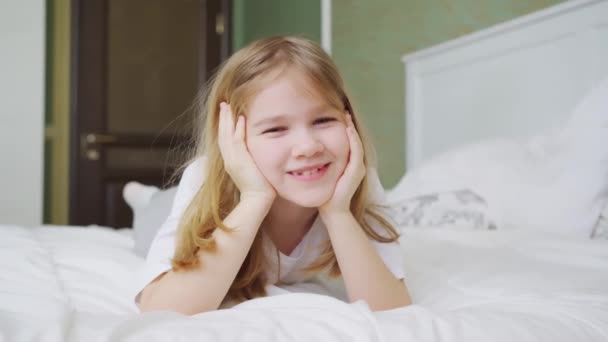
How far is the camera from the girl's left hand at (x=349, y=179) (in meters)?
0.84

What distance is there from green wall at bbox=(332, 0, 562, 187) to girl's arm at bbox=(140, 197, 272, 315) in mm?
1644

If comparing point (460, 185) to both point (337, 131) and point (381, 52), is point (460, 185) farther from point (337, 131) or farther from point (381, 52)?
point (381, 52)

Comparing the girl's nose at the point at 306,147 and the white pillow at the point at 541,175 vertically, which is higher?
the girl's nose at the point at 306,147

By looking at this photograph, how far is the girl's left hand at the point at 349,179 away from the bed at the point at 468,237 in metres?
0.19

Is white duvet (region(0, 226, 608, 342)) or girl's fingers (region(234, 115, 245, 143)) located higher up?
girl's fingers (region(234, 115, 245, 143))

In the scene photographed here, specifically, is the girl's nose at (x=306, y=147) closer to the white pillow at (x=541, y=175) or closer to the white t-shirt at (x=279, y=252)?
the white t-shirt at (x=279, y=252)

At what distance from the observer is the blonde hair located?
825mm

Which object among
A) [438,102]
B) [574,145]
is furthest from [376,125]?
[574,145]

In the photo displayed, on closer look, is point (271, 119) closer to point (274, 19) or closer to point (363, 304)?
point (363, 304)

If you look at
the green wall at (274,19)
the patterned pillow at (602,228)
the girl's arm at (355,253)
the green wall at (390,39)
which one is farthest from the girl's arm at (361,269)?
the green wall at (274,19)

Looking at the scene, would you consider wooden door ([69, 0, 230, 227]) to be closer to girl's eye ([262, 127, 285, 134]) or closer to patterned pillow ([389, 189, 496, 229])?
patterned pillow ([389, 189, 496, 229])

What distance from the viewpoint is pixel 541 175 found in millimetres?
1533

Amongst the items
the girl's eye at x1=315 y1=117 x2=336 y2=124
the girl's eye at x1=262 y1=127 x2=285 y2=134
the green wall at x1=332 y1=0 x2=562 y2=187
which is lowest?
the girl's eye at x1=262 y1=127 x2=285 y2=134

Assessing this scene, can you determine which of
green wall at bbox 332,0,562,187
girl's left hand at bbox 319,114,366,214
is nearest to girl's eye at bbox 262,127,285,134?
girl's left hand at bbox 319,114,366,214
